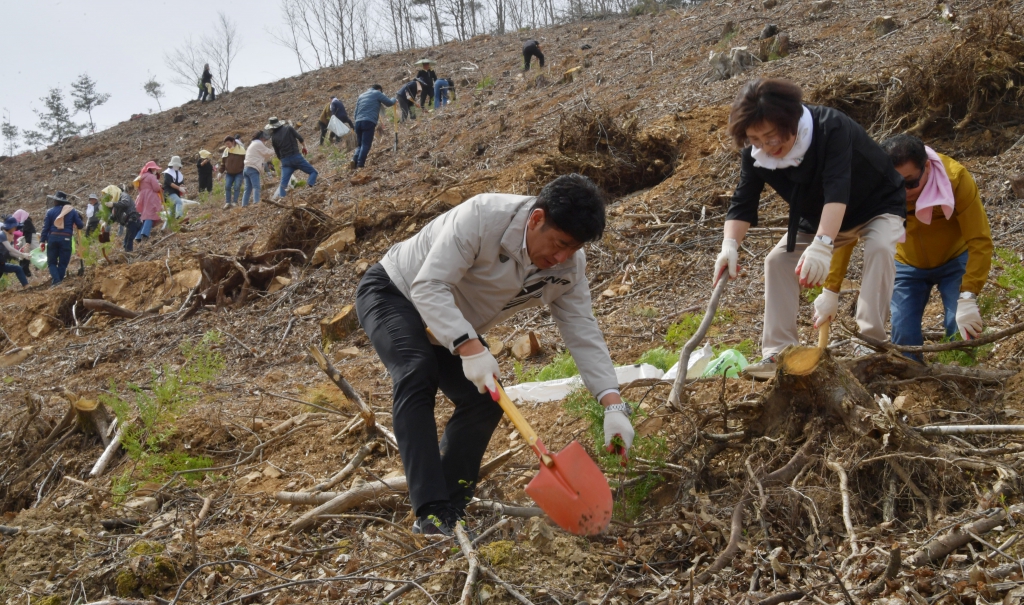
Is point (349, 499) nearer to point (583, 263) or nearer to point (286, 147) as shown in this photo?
point (583, 263)

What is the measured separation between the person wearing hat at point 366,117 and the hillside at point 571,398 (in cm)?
40

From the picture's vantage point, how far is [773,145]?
3.04 meters

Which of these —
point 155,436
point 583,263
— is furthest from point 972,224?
point 155,436

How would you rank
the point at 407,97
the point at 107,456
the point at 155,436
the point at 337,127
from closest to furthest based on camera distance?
the point at 155,436 < the point at 107,456 < the point at 337,127 < the point at 407,97

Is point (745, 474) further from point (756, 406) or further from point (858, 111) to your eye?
point (858, 111)

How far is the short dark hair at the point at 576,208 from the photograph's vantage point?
8.42 feet

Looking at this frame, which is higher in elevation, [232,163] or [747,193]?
[232,163]

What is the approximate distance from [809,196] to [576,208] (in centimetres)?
130

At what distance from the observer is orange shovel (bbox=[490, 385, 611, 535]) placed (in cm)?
252

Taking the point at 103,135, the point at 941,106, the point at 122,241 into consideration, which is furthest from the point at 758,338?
the point at 103,135

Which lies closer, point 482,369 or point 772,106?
point 482,369

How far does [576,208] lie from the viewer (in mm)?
2568

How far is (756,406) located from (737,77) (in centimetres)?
836

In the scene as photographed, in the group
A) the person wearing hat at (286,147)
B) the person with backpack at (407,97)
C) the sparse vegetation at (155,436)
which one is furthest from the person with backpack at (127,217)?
the sparse vegetation at (155,436)
